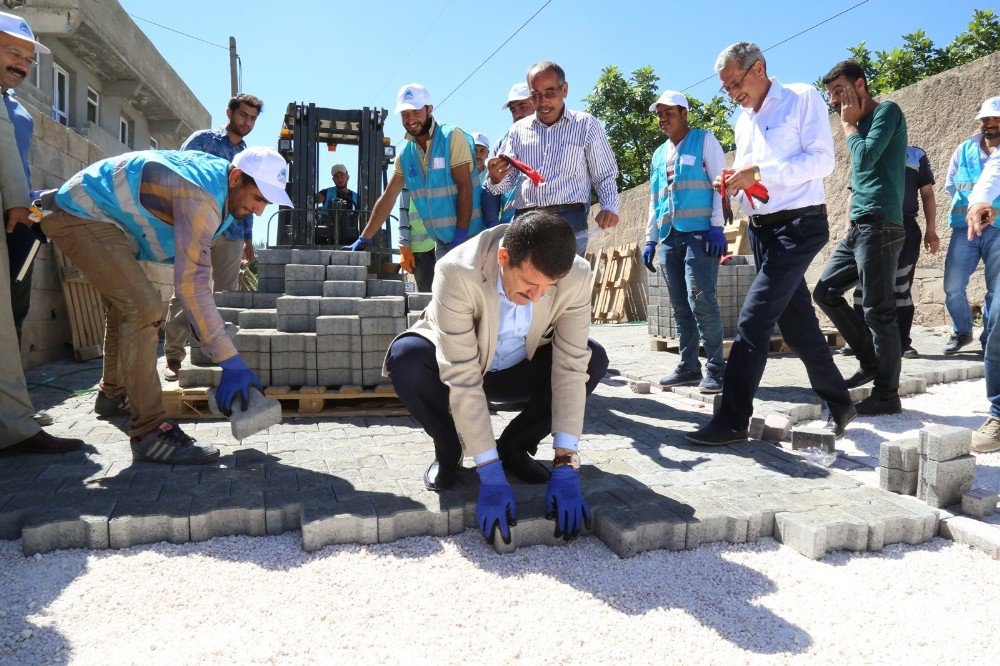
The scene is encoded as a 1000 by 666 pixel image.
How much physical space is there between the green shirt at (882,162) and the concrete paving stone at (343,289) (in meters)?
3.06

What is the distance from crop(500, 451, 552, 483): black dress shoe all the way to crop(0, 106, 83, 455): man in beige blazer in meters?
2.18

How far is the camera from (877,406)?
3.95m

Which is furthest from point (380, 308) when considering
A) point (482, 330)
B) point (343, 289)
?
point (482, 330)

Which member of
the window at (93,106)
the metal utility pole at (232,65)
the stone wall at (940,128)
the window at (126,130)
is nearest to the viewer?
the stone wall at (940,128)

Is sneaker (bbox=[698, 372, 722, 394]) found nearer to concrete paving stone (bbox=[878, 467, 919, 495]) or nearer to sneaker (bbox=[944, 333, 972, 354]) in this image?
concrete paving stone (bbox=[878, 467, 919, 495])

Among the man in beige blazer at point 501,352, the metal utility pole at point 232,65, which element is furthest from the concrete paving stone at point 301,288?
the metal utility pole at point 232,65

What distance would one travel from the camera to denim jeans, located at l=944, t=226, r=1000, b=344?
17.4ft

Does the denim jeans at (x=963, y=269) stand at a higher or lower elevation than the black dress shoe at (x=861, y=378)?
higher

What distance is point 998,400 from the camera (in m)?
3.14

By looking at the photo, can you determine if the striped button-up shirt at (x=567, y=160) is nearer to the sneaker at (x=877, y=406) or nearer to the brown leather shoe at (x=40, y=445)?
the sneaker at (x=877, y=406)

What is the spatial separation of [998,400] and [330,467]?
315cm

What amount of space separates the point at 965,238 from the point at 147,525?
250 inches

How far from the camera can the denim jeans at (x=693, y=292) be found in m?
4.66

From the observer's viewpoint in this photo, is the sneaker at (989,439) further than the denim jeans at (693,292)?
No
